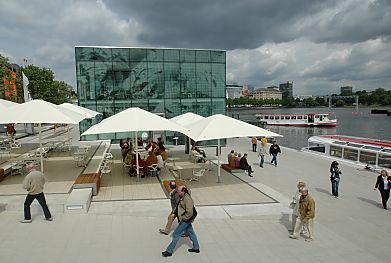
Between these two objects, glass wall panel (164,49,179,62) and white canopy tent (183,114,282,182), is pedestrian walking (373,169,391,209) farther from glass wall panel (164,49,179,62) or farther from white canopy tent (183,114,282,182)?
glass wall panel (164,49,179,62)

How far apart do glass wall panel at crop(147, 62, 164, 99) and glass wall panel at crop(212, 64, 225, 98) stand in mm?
4672

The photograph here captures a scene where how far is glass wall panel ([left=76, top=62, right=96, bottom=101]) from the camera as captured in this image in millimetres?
24250

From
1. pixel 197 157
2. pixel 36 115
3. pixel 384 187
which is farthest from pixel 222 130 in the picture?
pixel 36 115

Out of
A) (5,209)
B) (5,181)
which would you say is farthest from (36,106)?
(5,209)

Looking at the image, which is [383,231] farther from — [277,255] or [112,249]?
[112,249]

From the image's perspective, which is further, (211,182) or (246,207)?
(211,182)

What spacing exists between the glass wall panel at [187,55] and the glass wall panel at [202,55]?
0.44 meters

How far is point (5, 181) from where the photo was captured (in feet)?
38.2

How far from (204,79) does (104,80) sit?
8.51 m

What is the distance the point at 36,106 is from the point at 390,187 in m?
13.2

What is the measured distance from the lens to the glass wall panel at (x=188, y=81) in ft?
86.2

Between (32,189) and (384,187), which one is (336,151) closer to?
(384,187)

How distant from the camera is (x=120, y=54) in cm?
2483

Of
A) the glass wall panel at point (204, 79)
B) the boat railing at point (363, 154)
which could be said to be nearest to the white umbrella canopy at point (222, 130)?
the boat railing at point (363, 154)
